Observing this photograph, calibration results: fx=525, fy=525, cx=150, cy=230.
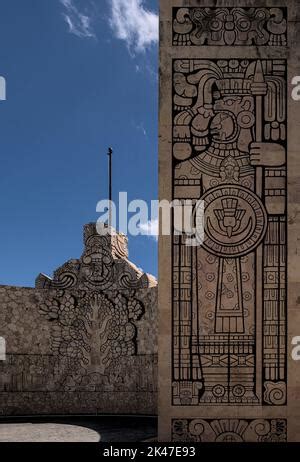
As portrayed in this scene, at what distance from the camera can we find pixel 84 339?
9.77 metres

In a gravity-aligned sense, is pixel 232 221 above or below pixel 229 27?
below

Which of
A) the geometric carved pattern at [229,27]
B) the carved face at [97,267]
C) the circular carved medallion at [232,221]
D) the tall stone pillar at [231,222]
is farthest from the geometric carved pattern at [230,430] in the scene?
the carved face at [97,267]

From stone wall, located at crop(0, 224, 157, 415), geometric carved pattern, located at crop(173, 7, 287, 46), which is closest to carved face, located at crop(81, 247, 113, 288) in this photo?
stone wall, located at crop(0, 224, 157, 415)

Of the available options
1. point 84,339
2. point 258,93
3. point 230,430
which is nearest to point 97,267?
point 84,339

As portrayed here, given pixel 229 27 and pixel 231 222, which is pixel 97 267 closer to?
pixel 231 222

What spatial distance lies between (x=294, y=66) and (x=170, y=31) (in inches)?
57.5

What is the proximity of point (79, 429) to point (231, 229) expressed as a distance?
401 centimetres

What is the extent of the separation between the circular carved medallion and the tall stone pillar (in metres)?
0.01

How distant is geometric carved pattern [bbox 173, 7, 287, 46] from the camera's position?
→ 5961 millimetres

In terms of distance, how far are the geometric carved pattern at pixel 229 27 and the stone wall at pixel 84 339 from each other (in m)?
4.82

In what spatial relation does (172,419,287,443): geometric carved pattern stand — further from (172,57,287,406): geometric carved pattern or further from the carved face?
the carved face

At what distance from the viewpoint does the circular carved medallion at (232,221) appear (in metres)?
5.82

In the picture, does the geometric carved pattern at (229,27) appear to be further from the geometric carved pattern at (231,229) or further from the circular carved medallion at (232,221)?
the circular carved medallion at (232,221)
